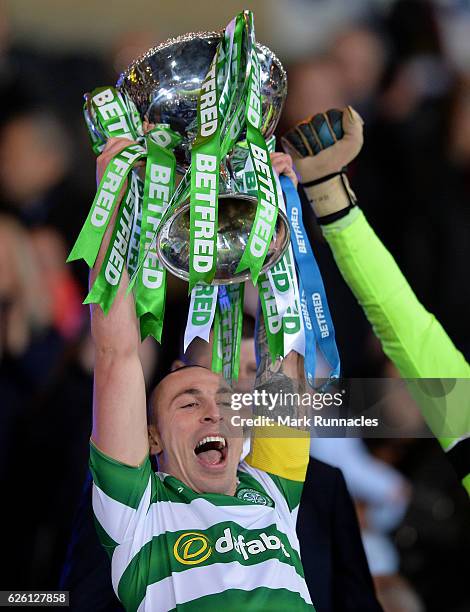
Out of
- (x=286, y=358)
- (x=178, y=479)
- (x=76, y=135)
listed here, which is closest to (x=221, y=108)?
(x=286, y=358)

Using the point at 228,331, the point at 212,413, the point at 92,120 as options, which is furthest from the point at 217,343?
the point at 92,120

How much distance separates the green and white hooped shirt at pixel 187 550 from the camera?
1946 mm

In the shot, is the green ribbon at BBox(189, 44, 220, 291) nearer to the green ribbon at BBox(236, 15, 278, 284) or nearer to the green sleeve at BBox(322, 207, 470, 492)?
the green ribbon at BBox(236, 15, 278, 284)

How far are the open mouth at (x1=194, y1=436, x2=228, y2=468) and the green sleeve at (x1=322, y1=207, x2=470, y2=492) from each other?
0.46m

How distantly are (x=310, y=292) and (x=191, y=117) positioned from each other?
0.43 m

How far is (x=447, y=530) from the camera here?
3.31 m

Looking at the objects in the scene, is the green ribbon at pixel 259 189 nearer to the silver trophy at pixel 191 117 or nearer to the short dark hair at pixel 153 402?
the silver trophy at pixel 191 117

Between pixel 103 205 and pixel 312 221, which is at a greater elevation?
pixel 312 221

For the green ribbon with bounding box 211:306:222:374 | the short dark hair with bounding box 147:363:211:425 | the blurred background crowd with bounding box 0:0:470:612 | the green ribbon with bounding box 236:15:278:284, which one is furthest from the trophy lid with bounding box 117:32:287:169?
the blurred background crowd with bounding box 0:0:470:612

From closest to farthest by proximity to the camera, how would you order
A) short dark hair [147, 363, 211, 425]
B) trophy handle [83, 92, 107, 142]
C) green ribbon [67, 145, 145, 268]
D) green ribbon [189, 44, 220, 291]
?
green ribbon [189, 44, 220, 291]
green ribbon [67, 145, 145, 268]
trophy handle [83, 92, 107, 142]
short dark hair [147, 363, 211, 425]

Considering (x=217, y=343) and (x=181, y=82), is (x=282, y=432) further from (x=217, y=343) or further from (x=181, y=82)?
(x=181, y=82)

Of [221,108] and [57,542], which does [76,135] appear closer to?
[57,542]

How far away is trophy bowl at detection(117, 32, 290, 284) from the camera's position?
1897mm

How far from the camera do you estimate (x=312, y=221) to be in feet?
11.0
